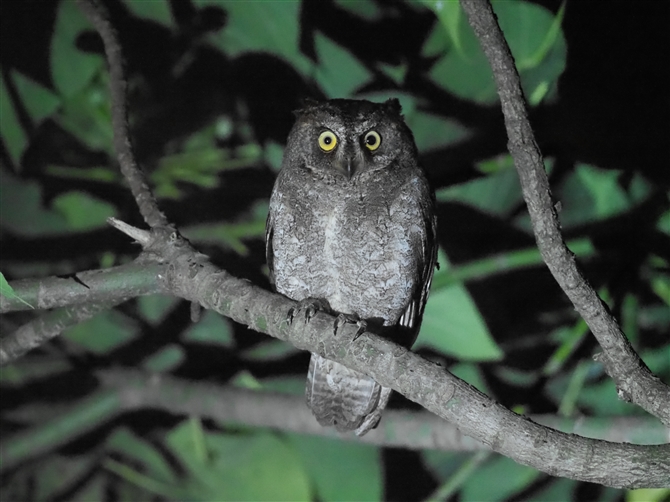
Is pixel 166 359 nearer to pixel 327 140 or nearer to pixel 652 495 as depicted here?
pixel 327 140

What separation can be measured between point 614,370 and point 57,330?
1.25m

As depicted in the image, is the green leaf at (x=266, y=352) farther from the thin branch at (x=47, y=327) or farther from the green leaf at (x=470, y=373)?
the thin branch at (x=47, y=327)

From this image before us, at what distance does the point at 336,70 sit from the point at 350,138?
0.52 metres

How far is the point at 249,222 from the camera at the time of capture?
206 centimetres

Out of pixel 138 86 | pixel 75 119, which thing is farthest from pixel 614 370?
pixel 75 119

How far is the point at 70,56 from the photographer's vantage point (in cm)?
178

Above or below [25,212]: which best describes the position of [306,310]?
below

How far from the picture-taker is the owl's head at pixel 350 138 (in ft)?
4.19

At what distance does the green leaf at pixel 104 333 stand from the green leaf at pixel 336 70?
127 cm

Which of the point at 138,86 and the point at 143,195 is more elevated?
the point at 138,86

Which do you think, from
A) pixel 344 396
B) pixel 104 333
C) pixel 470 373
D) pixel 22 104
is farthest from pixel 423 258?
pixel 104 333

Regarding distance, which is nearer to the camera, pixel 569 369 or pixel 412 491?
pixel 569 369

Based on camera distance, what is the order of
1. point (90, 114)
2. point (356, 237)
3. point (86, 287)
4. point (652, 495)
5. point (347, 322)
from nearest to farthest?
point (347, 322)
point (86, 287)
point (356, 237)
point (652, 495)
point (90, 114)

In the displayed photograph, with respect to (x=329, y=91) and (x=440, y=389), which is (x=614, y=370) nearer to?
(x=440, y=389)
